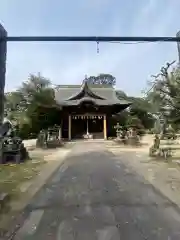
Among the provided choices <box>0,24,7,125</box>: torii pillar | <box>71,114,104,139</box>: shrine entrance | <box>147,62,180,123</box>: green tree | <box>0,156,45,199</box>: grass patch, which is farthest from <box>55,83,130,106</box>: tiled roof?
<box>0,24,7,125</box>: torii pillar

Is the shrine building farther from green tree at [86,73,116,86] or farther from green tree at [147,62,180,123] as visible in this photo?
green tree at [86,73,116,86]

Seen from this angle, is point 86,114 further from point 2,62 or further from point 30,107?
point 2,62

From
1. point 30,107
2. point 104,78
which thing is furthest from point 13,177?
point 104,78

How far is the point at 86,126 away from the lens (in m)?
36.5

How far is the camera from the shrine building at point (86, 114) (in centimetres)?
3431

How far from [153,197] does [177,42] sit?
3.46 metres

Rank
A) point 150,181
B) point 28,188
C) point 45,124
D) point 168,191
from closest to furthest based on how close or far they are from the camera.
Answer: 1. point 168,191
2. point 28,188
3. point 150,181
4. point 45,124

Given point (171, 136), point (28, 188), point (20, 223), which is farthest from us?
point (171, 136)

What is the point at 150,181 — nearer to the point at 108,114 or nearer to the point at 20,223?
the point at 20,223

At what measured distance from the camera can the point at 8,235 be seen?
4.20 metres

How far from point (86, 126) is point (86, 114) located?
2.43m

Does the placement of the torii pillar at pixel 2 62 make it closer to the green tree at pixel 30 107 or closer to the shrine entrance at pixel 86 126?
the green tree at pixel 30 107

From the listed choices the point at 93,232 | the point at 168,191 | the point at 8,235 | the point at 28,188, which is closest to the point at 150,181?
the point at 168,191

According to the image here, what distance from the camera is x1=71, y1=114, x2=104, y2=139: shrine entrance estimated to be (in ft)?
115
